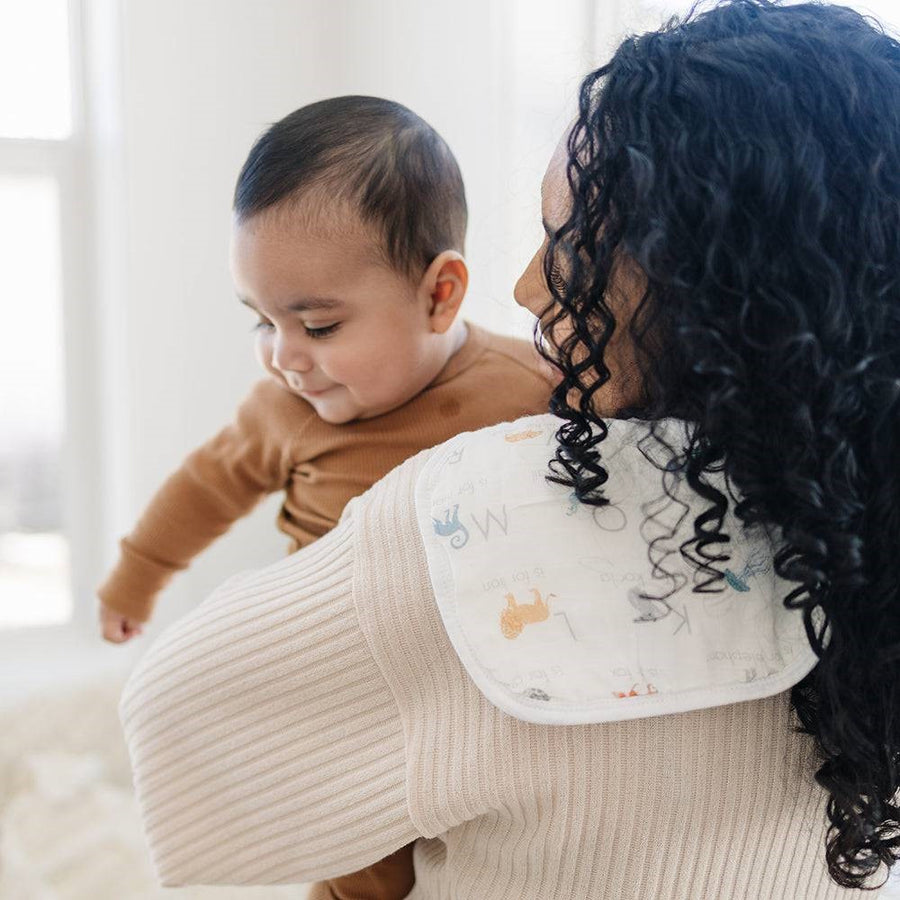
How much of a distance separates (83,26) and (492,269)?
3.50 feet

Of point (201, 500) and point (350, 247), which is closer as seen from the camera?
point (350, 247)

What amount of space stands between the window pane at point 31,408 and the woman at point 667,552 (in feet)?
5.61

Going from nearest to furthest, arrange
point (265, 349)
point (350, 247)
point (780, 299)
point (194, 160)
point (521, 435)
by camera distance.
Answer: point (780, 299), point (521, 435), point (350, 247), point (265, 349), point (194, 160)

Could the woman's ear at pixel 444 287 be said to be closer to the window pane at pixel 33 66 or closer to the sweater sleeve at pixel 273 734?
the sweater sleeve at pixel 273 734

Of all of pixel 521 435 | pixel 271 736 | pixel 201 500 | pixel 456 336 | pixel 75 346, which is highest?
pixel 521 435

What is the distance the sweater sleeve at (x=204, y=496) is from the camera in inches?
49.7

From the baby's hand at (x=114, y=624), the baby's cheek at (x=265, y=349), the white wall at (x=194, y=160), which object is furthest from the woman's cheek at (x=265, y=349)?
the white wall at (x=194, y=160)

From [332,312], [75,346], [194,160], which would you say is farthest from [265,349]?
[75,346]

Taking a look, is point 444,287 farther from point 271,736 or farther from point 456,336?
point 271,736

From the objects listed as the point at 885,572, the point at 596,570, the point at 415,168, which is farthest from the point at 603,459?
the point at 415,168

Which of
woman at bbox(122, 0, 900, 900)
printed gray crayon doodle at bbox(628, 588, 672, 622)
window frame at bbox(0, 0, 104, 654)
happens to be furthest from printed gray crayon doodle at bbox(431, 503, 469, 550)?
window frame at bbox(0, 0, 104, 654)

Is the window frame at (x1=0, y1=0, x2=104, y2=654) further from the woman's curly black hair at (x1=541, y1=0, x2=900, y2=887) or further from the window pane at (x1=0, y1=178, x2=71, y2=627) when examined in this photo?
the woman's curly black hair at (x1=541, y1=0, x2=900, y2=887)

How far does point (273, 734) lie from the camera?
0.77 metres

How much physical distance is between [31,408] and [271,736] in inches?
68.0
